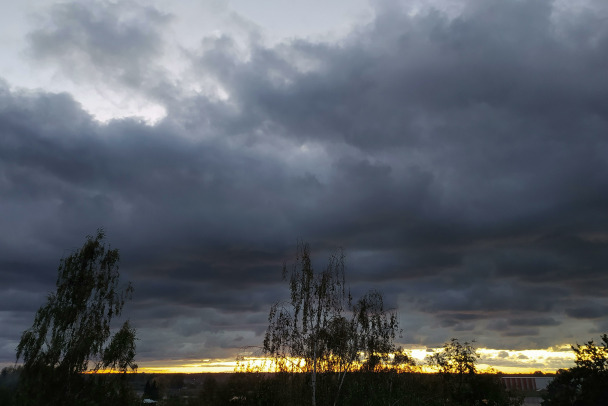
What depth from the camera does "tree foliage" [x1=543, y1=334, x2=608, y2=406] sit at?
31.5 m

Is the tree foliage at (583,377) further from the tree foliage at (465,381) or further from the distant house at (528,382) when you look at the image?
the distant house at (528,382)

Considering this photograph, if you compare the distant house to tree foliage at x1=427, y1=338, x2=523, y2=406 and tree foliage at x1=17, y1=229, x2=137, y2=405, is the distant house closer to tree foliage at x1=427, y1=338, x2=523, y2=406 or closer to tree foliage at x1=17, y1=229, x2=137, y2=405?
tree foliage at x1=427, y1=338, x2=523, y2=406

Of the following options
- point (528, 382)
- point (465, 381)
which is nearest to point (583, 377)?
point (465, 381)

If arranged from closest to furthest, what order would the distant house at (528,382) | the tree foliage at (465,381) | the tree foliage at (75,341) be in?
the tree foliage at (75,341), the tree foliage at (465,381), the distant house at (528,382)

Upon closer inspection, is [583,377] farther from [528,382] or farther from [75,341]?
[528,382]

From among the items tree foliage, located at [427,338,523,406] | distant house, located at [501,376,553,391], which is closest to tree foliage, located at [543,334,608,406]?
tree foliage, located at [427,338,523,406]

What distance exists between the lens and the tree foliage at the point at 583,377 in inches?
1241

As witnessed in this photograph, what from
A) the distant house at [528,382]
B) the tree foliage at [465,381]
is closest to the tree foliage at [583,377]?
the tree foliage at [465,381]

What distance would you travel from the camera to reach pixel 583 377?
109ft

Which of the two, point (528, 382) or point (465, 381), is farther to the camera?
point (528, 382)

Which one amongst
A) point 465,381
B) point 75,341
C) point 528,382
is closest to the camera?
point 75,341

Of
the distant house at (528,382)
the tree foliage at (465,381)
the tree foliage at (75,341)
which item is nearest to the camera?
the tree foliage at (75,341)

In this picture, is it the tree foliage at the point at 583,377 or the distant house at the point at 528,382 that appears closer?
the tree foliage at the point at 583,377

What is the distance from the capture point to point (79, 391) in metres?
29.3
